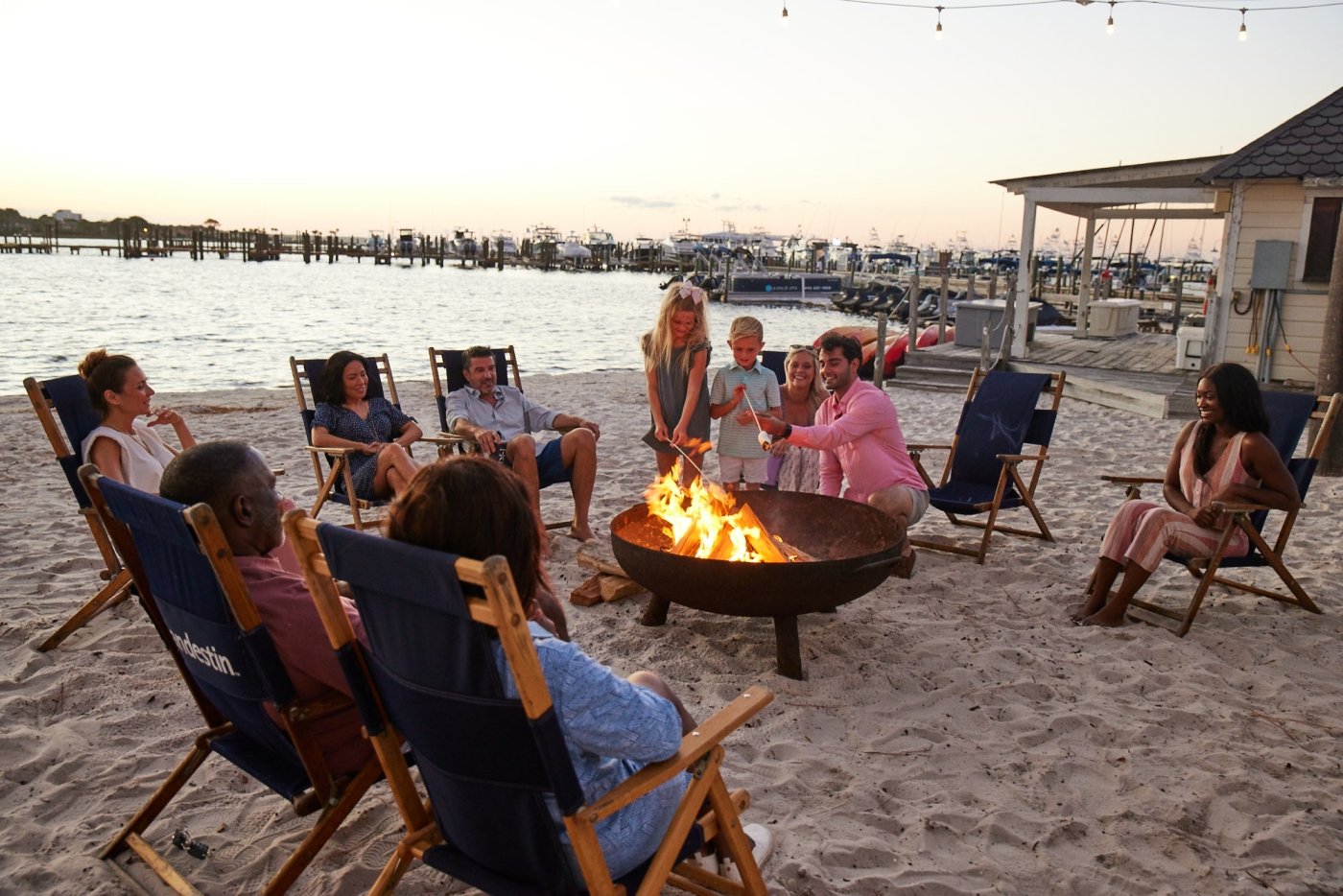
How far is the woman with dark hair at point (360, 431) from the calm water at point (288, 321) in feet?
34.2

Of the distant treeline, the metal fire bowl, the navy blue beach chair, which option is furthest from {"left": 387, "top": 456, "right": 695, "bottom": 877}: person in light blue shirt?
the distant treeline

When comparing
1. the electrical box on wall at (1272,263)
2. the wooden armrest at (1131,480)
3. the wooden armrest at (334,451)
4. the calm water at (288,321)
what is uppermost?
the electrical box on wall at (1272,263)

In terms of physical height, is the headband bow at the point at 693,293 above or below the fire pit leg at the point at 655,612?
above

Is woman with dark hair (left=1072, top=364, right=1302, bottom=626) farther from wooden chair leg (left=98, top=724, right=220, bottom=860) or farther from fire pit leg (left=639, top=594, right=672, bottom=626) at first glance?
wooden chair leg (left=98, top=724, right=220, bottom=860)

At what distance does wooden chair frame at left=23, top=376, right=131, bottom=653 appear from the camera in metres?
3.49

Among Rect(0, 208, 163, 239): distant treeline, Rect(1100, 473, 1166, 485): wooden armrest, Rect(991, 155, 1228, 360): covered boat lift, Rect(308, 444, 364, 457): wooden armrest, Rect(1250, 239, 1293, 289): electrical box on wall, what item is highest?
Rect(0, 208, 163, 239): distant treeline

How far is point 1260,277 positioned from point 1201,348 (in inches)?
61.0

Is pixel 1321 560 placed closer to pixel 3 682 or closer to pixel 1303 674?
pixel 1303 674

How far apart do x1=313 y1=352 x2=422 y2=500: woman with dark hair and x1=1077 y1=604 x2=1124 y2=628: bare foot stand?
3313 mm

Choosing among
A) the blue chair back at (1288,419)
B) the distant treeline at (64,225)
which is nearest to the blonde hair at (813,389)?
the blue chair back at (1288,419)

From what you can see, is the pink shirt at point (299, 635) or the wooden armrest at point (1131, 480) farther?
the wooden armrest at point (1131, 480)

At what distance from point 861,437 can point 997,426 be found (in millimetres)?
1147

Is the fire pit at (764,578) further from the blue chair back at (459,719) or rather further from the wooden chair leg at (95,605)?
the wooden chair leg at (95,605)

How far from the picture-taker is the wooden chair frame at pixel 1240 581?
3.81m
